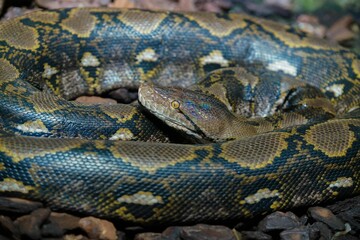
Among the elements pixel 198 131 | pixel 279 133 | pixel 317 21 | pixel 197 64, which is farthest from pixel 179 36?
pixel 317 21

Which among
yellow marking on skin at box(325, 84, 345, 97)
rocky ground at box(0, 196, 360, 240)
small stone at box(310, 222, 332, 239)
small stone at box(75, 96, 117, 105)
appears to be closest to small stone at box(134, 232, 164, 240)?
rocky ground at box(0, 196, 360, 240)

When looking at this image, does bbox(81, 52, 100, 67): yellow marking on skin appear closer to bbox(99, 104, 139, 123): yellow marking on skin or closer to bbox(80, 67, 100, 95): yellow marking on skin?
bbox(80, 67, 100, 95): yellow marking on skin

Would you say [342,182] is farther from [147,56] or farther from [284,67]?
[147,56]

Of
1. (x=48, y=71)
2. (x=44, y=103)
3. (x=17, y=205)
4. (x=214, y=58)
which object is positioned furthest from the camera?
(x=214, y=58)

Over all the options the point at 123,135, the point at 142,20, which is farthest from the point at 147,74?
the point at 123,135

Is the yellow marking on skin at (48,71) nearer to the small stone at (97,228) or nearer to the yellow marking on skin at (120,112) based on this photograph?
the yellow marking on skin at (120,112)

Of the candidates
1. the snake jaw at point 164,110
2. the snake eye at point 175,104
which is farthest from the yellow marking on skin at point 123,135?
the snake eye at point 175,104
